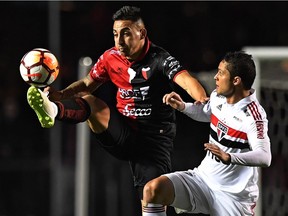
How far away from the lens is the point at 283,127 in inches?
318

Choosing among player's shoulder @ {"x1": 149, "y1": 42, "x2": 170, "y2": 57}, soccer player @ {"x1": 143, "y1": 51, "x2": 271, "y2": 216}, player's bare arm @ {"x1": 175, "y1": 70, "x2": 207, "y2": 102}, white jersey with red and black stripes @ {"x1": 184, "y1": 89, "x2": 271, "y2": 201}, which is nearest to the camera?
white jersey with red and black stripes @ {"x1": 184, "y1": 89, "x2": 271, "y2": 201}

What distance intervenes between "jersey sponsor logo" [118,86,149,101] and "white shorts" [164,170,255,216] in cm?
54

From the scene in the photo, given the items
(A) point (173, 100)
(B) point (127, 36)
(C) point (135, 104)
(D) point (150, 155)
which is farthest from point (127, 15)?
(D) point (150, 155)

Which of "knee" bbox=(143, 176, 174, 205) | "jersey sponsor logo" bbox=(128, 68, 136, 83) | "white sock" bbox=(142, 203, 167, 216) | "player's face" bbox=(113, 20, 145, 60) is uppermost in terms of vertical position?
"player's face" bbox=(113, 20, 145, 60)

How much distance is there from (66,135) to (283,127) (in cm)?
265

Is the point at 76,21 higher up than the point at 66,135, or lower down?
higher up

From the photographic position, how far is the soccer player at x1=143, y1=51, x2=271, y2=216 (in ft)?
15.3

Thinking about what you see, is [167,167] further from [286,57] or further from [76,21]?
[76,21]

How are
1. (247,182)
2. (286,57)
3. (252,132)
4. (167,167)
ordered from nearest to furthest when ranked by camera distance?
1. (252,132)
2. (247,182)
3. (167,167)
4. (286,57)

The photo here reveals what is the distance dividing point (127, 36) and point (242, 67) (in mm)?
764

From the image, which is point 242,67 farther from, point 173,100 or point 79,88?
point 79,88

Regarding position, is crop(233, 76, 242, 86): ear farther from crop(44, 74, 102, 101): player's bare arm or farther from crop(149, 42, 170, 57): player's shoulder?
crop(44, 74, 102, 101): player's bare arm

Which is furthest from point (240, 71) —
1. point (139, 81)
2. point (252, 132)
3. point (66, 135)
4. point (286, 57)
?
point (66, 135)

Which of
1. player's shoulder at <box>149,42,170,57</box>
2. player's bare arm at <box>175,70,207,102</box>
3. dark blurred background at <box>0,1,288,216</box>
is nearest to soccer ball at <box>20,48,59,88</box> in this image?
player's shoulder at <box>149,42,170,57</box>
